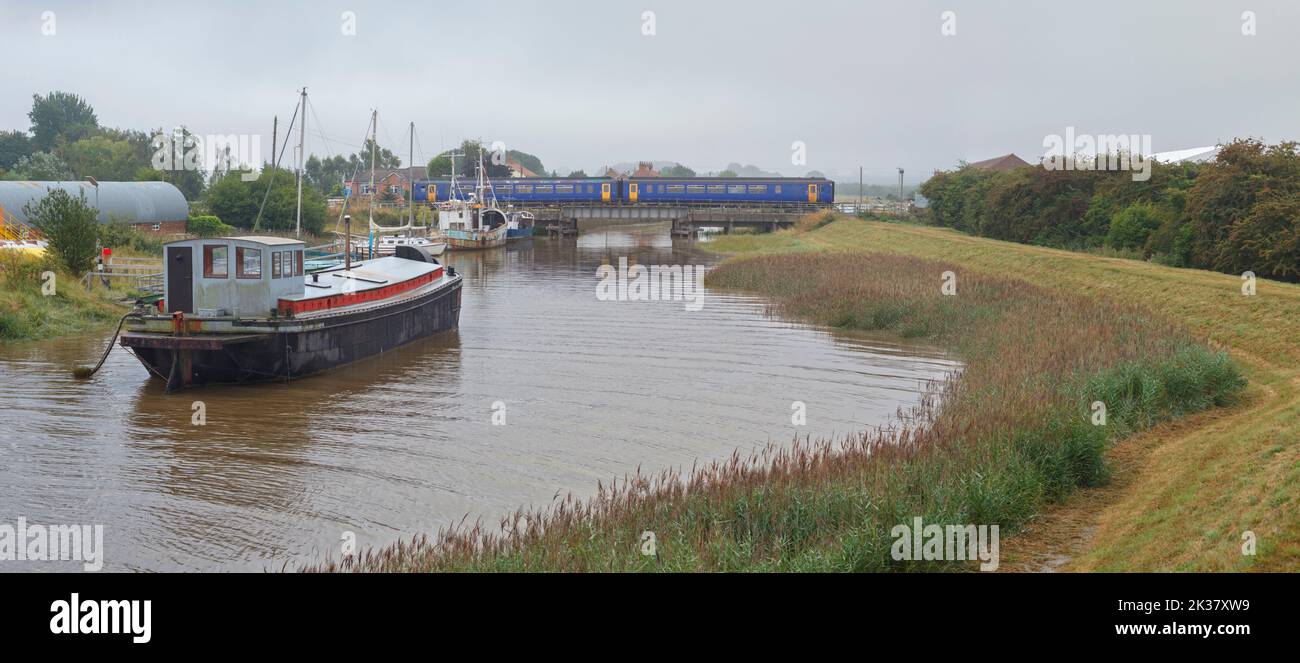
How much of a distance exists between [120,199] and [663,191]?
2320 inches

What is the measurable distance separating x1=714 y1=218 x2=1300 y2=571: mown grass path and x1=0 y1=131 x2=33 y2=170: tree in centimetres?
11219

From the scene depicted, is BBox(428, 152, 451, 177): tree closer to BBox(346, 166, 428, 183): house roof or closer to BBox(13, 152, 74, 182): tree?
BBox(346, 166, 428, 183): house roof

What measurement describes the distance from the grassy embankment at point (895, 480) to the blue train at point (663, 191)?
79.2m

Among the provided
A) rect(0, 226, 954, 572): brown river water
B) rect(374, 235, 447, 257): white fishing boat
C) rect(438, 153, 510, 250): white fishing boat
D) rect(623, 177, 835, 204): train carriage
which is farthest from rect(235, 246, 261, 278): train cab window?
rect(623, 177, 835, 204): train carriage

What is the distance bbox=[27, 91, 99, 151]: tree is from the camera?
128 metres

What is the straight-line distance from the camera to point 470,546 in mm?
11570

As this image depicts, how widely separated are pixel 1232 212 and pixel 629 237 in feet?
247

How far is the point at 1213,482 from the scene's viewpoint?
13.2 m

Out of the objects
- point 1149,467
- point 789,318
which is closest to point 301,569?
point 1149,467

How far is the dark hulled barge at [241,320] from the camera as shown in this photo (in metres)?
23.2

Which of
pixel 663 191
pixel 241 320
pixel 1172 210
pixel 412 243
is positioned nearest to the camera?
pixel 241 320

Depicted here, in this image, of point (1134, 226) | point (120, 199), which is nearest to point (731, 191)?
point (120, 199)

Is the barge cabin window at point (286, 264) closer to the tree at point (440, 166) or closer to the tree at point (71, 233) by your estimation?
the tree at point (71, 233)

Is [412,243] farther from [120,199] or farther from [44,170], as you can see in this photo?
[44,170]
